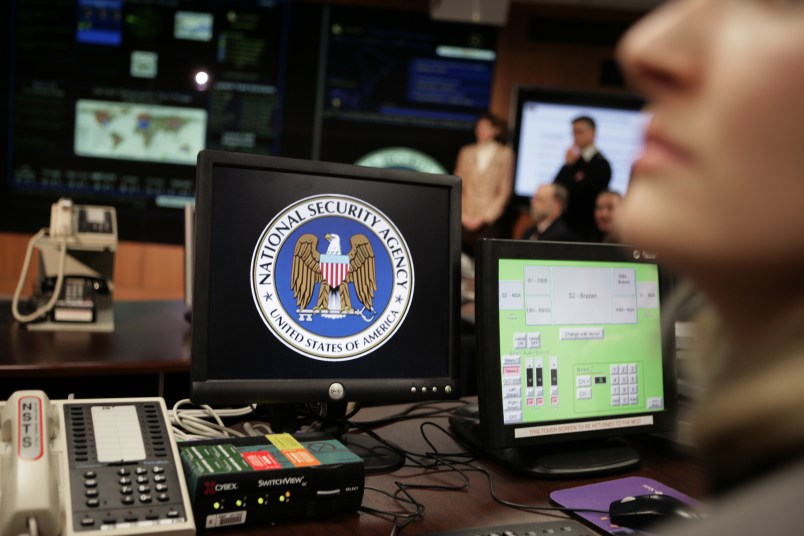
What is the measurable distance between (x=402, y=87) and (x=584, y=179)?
1.55 meters

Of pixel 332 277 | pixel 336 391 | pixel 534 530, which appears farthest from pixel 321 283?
pixel 534 530

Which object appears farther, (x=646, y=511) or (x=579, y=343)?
(x=579, y=343)

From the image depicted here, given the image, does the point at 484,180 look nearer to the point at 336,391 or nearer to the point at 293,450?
the point at 336,391

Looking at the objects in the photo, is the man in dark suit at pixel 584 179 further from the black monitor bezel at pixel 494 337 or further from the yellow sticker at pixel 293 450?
the yellow sticker at pixel 293 450

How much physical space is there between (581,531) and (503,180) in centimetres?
496

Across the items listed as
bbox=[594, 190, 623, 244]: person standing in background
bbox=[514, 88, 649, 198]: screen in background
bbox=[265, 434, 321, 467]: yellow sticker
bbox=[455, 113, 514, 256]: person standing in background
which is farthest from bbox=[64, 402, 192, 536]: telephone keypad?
bbox=[514, 88, 649, 198]: screen in background

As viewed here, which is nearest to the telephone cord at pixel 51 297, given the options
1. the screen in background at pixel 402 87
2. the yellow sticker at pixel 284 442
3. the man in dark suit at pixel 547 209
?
the yellow sticker at pixel 284 442

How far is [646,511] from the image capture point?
1.02 m

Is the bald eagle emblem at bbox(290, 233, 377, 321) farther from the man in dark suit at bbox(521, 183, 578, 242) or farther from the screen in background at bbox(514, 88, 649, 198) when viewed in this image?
the screen in background at bbox(514, 88, 649, 198)

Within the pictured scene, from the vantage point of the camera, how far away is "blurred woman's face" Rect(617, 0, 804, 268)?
277mm

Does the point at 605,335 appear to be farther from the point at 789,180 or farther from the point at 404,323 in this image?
the point at 789,180

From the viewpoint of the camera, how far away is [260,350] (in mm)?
1169

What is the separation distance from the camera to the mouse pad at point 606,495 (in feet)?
3.48

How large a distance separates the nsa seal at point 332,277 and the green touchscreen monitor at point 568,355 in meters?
0.15
